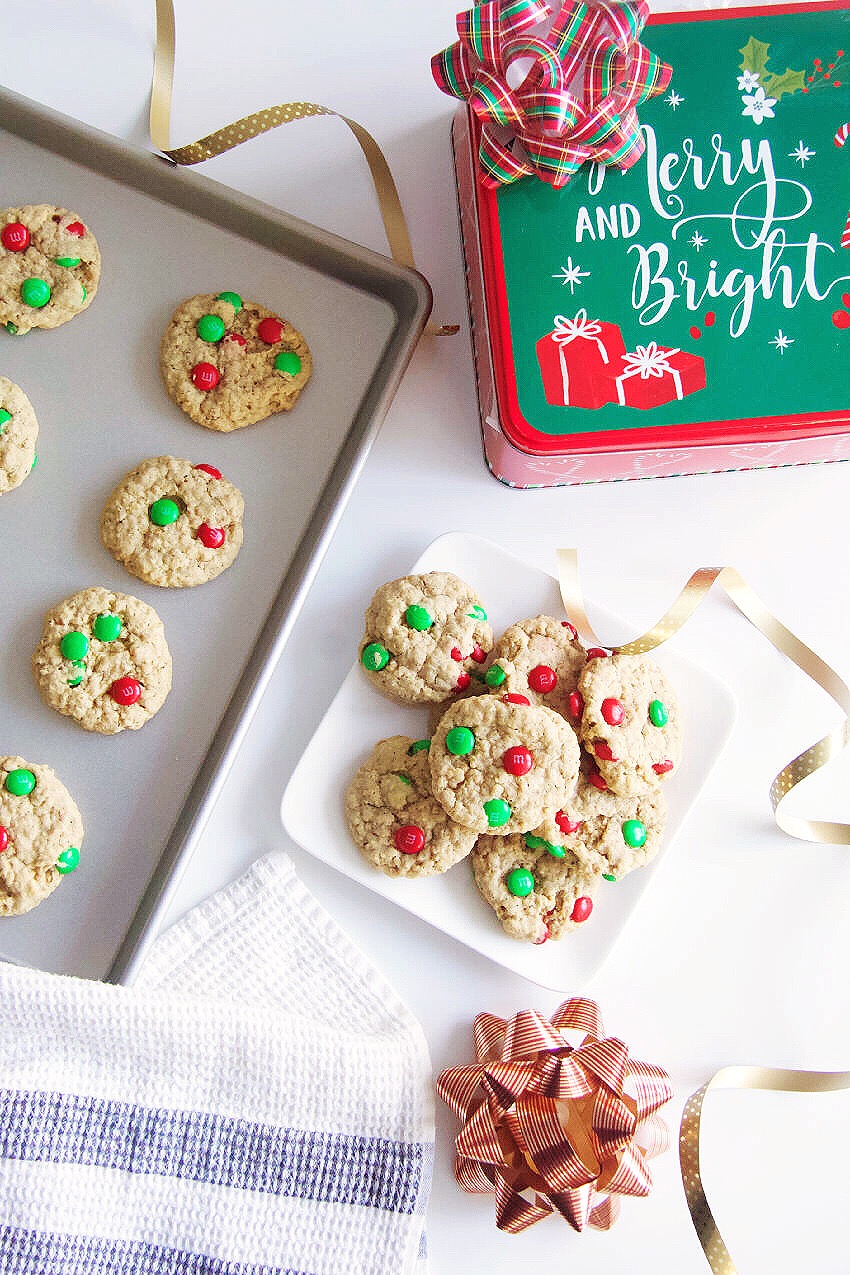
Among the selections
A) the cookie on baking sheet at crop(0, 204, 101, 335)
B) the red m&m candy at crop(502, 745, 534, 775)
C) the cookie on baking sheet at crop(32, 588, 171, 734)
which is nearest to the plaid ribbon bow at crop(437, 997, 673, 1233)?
the red m&m candy at crop(502, 745, 534, 775)

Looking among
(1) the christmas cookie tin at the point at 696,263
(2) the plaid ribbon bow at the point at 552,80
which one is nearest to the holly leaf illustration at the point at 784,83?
(1) the christmas cookie tin at the point at 696,263

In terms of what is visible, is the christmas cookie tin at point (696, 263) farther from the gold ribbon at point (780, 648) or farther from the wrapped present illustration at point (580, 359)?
the gold ribbon at point (780, 648)

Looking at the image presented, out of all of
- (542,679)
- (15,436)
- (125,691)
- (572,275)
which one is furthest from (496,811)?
(15,436)

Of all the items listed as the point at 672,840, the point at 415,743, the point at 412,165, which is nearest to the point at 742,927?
the point at 672,840

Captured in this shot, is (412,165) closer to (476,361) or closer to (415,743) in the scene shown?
(476,361)

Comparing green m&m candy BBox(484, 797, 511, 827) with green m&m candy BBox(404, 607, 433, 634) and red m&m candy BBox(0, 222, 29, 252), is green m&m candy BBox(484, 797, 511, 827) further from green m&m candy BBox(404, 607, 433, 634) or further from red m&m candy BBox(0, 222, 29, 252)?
red m&m candy BBox(0, 222, 29, 252)

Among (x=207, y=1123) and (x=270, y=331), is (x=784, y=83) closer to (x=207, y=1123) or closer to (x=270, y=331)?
(x=270, y=331)
